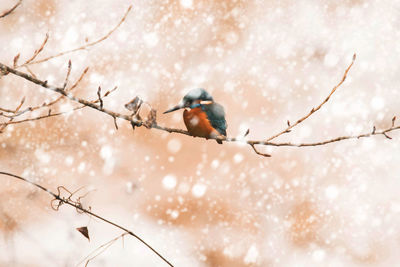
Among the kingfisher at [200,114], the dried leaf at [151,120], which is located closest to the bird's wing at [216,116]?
the kingfisher at [200,114]

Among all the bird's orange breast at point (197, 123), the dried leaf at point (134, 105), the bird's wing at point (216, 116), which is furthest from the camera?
the bird's wing at point (216, 116)

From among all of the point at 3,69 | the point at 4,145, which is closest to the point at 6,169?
the point at 4,145

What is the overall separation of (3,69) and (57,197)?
74cm

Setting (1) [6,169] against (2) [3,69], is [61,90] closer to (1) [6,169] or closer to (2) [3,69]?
(2) [3,69]

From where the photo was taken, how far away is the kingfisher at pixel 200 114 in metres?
2.71

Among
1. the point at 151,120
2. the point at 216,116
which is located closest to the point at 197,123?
the point at 216,116

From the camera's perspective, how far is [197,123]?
107 inches

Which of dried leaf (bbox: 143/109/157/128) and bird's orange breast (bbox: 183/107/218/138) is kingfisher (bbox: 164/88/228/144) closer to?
bird's orange breast (bbox: 183/107/218/138)

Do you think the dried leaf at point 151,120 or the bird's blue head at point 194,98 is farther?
the bird's blue head at point 194,98

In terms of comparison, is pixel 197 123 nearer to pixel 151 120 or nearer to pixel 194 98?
pixel 194 98

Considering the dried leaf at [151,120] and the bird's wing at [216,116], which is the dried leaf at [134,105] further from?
the bird's wing at [216,116]

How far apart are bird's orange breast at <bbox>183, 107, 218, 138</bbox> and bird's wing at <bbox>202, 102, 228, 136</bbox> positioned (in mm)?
79

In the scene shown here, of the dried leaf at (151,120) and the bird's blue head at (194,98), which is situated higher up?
the bird's blue head at (194,98)

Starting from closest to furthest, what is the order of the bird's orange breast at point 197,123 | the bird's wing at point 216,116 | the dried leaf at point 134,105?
the dried leaf at point 134,105 → the bird's orange breast at point 197,123 → the bird's wing at point 216,116
